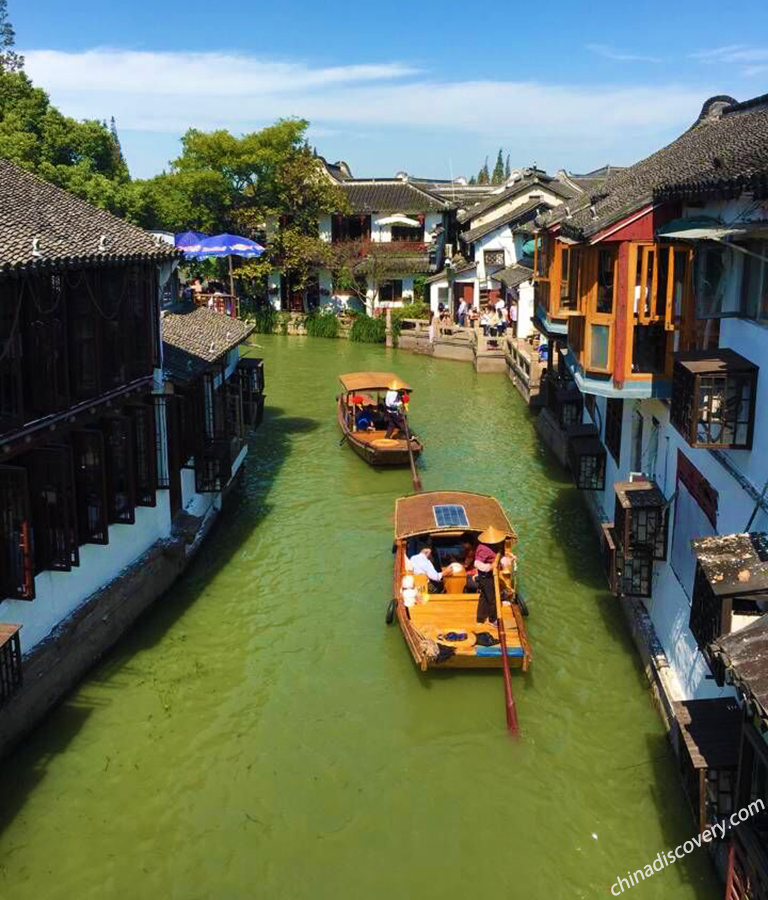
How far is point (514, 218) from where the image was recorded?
39.7 meters

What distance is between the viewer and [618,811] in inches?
355

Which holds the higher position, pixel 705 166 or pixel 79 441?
pixel 705 166

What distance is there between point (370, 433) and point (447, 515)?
922 centimetres

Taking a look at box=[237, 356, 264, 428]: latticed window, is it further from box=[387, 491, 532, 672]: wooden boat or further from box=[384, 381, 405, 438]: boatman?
box=[387, 491, 532, 672]: wooden boat

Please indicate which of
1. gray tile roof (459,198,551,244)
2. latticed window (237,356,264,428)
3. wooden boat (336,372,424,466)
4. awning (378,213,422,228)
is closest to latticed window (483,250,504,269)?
gray tile roof (459,198,551,244)

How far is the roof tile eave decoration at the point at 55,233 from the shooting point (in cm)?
937

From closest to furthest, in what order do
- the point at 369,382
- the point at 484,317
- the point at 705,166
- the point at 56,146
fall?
the point at 705,166 → the point at 369,382 → the point at 56,146 → the point at 484,317

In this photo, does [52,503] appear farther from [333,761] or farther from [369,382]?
[369,382]

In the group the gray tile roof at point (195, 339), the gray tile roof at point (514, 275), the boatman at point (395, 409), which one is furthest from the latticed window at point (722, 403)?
the gray tile roof at point (514, 275)

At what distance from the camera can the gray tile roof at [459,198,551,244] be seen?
129 ft

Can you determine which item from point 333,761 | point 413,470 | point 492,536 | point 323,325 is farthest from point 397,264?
point 333,761

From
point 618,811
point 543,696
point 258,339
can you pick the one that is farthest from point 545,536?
point 258,339

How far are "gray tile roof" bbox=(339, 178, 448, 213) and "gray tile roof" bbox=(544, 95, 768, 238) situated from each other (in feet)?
92.5

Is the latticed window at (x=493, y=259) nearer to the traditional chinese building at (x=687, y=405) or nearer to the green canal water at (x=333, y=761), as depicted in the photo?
the traditional chinese building at (x=687, y=405)
